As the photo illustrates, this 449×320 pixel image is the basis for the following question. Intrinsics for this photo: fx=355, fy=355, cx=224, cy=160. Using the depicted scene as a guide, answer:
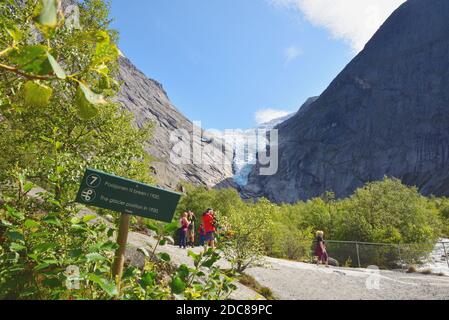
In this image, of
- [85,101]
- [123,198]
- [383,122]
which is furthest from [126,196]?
[383,122]

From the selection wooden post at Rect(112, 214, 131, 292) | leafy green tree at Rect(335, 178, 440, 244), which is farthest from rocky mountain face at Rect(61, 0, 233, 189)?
wooden post at Rect(112, 214, 131, 292)

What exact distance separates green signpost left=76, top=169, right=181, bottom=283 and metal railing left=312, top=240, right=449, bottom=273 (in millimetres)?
24472

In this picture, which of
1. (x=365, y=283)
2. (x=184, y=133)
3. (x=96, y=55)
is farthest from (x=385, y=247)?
(x=184, y=133)

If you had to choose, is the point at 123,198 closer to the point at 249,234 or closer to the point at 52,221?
the point at 52,221

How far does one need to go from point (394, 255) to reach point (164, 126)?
145625mm

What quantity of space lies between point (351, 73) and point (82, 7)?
142m

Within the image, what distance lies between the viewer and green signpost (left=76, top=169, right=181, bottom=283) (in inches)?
124

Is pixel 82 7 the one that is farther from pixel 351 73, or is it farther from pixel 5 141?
pixel 351 73

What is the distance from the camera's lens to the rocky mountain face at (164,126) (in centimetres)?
14538

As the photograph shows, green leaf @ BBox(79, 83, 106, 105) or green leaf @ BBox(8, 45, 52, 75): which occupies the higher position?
green leaf @ BBox(8, 45, 52, 75)

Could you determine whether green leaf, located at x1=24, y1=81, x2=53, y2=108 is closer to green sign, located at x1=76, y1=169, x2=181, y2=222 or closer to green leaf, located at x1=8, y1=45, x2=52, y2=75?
green leaf, located at x1=8, y1=45, x2=52, y2=75

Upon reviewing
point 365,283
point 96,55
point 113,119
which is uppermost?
point 113,119

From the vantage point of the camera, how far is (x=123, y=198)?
3242 mm

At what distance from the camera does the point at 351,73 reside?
14012 centimetres
